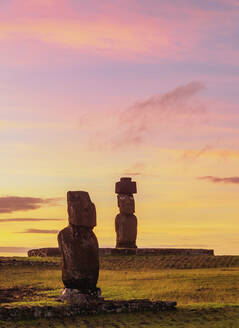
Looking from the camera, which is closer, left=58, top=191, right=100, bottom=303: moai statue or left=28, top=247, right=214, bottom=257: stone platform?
left=58, top=191, right=100, bottom=303: moai statue

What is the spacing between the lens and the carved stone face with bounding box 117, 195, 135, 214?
51.3 meters

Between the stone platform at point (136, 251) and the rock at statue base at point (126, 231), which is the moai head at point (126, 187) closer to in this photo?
the rock at statue base at point (126, 231)

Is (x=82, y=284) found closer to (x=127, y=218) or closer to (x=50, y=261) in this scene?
(x=50, y=261)

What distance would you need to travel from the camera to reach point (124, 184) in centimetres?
5225

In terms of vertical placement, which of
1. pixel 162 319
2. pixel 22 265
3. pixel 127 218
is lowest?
pixel 162 319

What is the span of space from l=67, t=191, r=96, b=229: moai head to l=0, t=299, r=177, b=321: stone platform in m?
3.58

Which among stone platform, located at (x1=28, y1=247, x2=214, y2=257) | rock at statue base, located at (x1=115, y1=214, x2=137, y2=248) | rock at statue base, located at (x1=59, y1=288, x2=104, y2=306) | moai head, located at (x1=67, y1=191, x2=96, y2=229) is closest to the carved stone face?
rock at statue base, located at (x1=115, y1=214, x2=137, y2=248)

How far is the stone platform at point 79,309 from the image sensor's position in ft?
68.2

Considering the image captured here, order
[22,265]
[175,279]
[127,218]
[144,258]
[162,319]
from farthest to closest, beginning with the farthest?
[127,218] < [144,258] < [22,265] < [175,279] < [162,319]

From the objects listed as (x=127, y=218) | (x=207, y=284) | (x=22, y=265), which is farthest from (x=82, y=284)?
(x=127, y=218)

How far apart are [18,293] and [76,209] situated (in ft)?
21.5

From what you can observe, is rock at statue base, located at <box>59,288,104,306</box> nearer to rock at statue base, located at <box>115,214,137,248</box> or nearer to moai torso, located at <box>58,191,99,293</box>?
moai torso, located at <box>58,191,99,293</box>

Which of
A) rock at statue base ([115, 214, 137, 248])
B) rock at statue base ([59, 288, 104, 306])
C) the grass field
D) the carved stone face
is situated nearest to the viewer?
the grass field

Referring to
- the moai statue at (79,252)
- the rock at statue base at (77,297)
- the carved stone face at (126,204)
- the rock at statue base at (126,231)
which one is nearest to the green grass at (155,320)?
the rock at statue base at (77,297)
